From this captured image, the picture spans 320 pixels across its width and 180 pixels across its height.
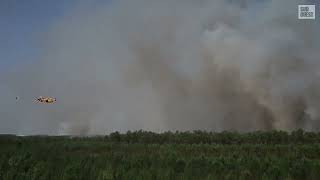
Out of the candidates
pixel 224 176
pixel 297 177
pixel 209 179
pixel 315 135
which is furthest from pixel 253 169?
pixel 315 135

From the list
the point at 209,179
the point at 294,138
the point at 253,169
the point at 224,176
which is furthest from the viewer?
the point at 294,138

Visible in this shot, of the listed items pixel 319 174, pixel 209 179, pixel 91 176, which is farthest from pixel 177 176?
pixel 319 174

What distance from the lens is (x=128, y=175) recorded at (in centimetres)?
2266

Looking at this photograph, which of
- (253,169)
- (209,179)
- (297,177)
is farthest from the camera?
(253,169)

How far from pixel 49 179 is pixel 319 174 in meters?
14.3

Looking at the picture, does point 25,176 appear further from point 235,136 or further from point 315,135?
point 315,135

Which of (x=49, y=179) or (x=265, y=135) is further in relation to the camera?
(x=265, y=135)

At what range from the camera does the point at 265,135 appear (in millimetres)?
125875

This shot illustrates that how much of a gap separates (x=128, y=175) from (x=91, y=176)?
183 cm

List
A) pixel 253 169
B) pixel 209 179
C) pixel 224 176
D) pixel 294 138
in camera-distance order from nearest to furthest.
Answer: pixel 209 179
pixel 224 176
pixel 253 169
pixel 294 138

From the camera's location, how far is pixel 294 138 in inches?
4857

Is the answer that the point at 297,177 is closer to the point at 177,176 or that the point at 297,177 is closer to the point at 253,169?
the point at 253,169

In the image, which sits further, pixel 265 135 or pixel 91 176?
pixel 265 135

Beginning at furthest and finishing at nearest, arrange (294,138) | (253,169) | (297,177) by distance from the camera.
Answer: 1. (294,138)
2. (253,169)
3. (297,177)
